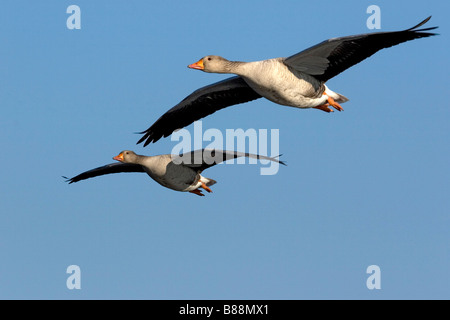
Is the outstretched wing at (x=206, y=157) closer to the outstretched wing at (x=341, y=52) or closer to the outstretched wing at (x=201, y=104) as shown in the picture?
the outstretched wing at (x=201, y=104)

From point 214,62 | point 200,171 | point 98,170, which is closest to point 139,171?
point 98,170

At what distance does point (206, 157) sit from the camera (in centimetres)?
1510

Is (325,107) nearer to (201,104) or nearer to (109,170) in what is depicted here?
(201,104)

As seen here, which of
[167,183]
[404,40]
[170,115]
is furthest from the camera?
[170,115]

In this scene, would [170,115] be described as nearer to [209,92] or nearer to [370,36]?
[209,92]

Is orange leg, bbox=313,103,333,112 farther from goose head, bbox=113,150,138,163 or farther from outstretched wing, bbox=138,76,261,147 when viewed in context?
goose head, bbox=113,150,138,163

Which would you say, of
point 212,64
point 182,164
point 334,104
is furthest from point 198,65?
point 334,104

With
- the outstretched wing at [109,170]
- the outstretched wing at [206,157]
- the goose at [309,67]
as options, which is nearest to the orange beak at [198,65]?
the goose at [309,67]

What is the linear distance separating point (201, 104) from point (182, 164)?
61.1 inches

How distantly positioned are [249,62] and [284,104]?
0.88 metres

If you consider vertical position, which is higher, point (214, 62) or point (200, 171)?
point (214, 62)

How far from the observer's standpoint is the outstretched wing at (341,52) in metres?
13.3

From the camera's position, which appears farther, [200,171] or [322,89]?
[200,171]

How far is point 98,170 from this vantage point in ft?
58.1
